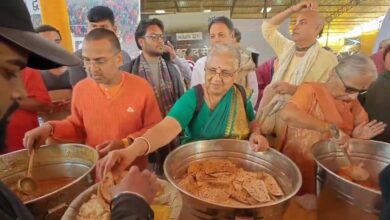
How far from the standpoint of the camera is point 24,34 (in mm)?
411

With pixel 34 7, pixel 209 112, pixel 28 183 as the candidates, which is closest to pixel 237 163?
pixel 209 112

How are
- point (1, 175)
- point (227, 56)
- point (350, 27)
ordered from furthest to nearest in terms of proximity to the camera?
point (350, 27), point (227, 56), point (1, 175)

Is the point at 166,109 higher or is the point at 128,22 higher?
the point at 128,22

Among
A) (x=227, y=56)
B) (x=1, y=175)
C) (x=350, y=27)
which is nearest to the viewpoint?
(x=1, y=175)

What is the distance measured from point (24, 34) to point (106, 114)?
78 cm

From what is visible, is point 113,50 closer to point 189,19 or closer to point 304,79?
point 304,79

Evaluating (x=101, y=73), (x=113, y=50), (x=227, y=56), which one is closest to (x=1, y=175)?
(x=101, y=73)

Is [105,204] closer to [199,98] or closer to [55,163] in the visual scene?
[55,163]

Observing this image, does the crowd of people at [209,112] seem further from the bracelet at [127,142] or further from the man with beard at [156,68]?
the man with beard at [156,68]

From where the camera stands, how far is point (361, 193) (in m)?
0.76

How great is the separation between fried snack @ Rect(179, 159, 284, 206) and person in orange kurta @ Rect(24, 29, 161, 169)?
289 millimetres

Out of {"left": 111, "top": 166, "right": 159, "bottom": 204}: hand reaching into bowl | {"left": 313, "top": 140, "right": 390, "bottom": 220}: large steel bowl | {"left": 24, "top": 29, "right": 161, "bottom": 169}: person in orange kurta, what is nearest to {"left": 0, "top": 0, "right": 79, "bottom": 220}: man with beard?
{"left": 111, "top": 166, "right": 159, "bottom": 204}: hand reaching into bowl

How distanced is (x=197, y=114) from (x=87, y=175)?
1.65ft

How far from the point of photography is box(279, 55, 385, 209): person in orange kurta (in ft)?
3.67
